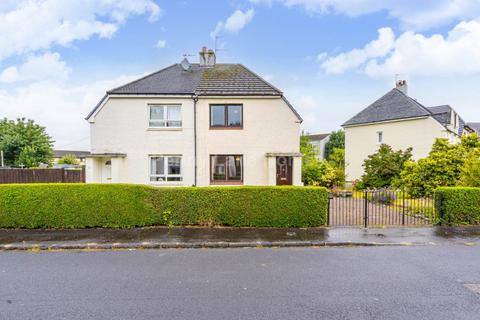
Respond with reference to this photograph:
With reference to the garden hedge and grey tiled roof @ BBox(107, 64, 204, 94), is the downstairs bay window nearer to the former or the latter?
grey tiled roof @ BBox(107, 64, 204, 94)

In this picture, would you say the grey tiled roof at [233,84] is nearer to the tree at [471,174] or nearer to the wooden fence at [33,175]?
the tree at [471,174]

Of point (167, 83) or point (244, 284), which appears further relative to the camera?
point (167, 83)

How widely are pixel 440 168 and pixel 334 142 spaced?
39110mm

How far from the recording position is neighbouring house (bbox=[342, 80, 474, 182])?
72.4 feet

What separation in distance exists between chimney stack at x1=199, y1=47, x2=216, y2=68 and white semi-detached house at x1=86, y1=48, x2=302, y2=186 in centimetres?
375

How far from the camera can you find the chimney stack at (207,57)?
60.8 ft

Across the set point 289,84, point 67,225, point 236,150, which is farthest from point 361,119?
point 67,225

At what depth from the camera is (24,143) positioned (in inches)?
1268

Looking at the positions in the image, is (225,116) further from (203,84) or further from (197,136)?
(203,84)

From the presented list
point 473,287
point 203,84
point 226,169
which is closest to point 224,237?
point 473,287

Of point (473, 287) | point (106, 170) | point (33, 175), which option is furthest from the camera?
point (33, 175)

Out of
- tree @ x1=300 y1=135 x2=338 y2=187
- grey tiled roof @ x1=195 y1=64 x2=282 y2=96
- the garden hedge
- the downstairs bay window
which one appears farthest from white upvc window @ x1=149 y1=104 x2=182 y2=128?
tree @ x1=300 y1=135 x2=338 y2=187

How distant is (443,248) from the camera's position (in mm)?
7070

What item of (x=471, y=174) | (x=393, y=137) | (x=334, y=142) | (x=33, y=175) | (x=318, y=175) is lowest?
(x=318, y=175)
